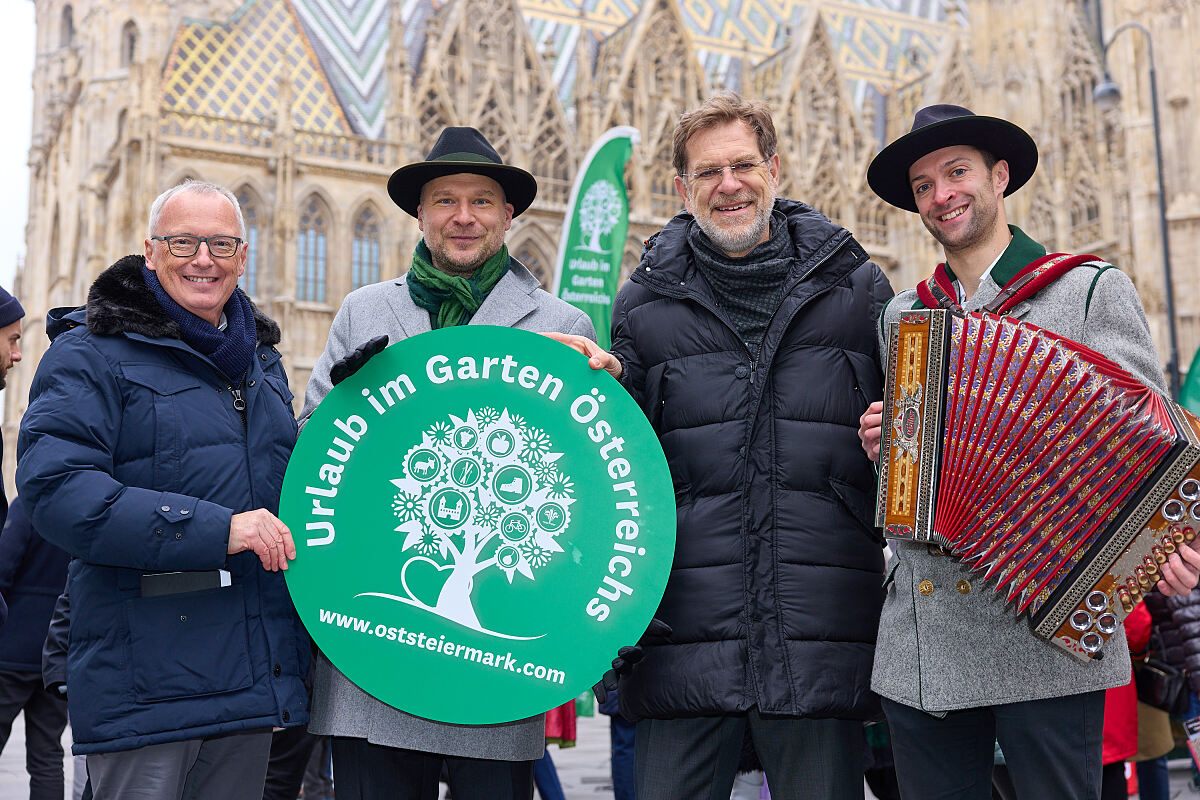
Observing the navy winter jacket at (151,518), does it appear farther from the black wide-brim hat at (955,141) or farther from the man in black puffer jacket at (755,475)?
the black wide-brim hat at (955,141)

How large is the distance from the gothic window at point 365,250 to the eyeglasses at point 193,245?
22.6 metres

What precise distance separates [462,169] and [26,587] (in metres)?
3.13

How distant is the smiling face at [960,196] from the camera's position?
3.12 meters

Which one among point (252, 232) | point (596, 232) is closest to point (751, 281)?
point (596, 232)

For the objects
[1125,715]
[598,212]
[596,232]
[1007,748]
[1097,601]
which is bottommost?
[1125,715]

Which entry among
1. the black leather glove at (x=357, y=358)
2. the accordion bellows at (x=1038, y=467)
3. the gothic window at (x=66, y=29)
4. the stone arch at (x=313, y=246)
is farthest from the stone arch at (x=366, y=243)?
the accordion bellows at (x=1038, y=467)

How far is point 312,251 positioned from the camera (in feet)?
83.4

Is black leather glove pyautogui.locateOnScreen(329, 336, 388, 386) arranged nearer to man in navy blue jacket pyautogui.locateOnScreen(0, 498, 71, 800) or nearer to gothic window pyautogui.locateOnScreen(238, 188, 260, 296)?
man in navy blue jacket pyautogui.locateOnScreen(0, 498, 71, 800)

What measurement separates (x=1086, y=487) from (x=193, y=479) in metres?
2.12

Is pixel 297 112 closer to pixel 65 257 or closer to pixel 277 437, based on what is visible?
pixel 65 257

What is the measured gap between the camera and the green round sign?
9.74ft

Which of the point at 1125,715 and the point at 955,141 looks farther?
the point at 1125,715

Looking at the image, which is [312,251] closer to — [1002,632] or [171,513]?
[171,513]

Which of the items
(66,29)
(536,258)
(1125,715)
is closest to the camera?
(1125,715)
